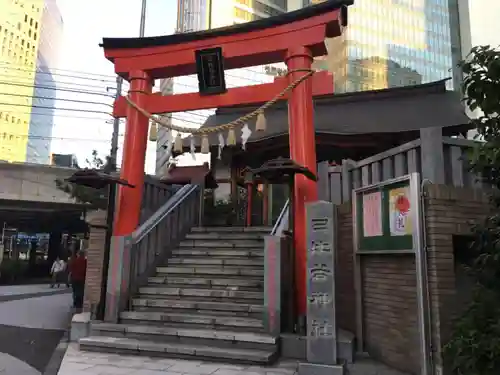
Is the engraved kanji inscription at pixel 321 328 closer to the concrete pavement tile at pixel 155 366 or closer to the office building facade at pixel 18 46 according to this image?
the concrete pavement tile at pixel 155 366

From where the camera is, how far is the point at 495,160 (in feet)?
12.8

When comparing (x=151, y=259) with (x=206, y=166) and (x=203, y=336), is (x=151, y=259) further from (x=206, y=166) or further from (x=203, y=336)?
(x=206, y=166)

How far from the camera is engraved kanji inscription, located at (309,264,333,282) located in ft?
20.0

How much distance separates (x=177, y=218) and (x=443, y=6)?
82.7m

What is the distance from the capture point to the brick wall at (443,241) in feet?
16.4

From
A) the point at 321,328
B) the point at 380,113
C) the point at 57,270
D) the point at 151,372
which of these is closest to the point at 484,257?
the point at 321,328

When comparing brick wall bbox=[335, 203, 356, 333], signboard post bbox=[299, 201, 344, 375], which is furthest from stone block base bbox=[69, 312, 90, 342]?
brick wall bbox=[335, 203, 356, 333]

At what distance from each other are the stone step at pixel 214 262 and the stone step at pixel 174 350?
2.17 metres

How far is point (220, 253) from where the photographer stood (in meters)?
8.98

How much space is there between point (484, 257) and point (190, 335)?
4504 millimetres

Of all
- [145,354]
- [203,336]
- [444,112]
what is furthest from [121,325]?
[444,112]

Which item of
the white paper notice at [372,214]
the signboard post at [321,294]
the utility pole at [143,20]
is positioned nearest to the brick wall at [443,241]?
the white paper notice at [372,214]

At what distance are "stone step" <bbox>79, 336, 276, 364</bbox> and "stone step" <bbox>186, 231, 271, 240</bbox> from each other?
3128 mm

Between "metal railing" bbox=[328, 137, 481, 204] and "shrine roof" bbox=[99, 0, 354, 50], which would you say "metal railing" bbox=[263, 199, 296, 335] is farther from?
"shrine roof" bbox=[99, 0, 354, 50]
